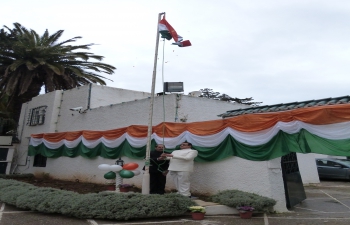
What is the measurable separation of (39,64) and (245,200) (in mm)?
15323

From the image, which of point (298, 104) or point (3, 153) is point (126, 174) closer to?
point (298, 104)

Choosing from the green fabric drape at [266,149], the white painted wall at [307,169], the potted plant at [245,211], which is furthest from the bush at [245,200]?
the white painted wall at [307,169]

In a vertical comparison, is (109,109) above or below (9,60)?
below

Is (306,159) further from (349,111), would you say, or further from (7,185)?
(7,185)

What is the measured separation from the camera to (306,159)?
1512 cm

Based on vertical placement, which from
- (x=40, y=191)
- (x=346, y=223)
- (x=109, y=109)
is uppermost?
(x=109, y=109)

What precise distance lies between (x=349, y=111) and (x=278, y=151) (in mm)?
1859

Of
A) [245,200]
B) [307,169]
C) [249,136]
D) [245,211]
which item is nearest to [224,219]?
[245,211]

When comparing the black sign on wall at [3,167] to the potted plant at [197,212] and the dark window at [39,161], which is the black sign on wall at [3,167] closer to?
the dark window at [39,161]

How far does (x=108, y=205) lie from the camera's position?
6.46m

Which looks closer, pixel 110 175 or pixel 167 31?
pixel 167 31

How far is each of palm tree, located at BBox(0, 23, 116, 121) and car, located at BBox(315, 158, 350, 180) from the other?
49.1 ft

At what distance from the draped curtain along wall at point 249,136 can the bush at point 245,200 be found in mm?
1012

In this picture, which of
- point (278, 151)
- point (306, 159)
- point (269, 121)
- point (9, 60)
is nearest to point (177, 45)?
point (269, 121)
